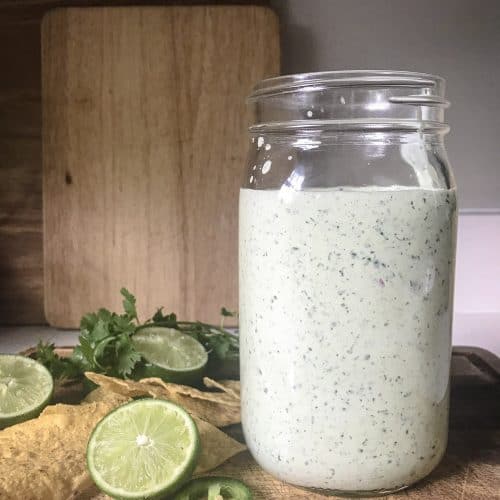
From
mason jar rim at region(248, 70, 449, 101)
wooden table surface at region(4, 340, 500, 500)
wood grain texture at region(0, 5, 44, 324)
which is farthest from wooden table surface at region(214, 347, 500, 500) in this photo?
wood grain texture at region(0, 5, 44, 324)

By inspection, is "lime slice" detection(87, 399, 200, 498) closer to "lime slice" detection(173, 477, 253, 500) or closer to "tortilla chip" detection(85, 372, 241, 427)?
"lime slice" detection(173, 477, 253, 500)

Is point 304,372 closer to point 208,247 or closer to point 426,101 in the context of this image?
point 426,101

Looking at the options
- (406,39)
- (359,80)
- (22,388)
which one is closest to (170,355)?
(22,388)

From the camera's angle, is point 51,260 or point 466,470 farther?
point 51,260

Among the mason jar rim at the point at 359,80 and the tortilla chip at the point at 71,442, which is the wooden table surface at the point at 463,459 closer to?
the tortilla chip at the point at 71,442

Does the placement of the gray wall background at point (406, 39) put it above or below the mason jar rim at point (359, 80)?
above

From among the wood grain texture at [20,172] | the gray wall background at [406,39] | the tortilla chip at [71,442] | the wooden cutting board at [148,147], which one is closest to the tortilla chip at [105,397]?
the tortilla chip at [71,442]

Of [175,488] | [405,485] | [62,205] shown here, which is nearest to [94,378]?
[175,488]
